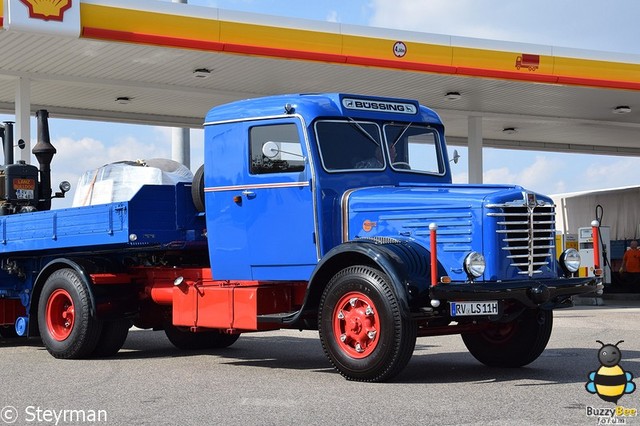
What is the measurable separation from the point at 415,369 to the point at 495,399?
2.27m

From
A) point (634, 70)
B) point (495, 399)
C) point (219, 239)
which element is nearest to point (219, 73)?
point (634, 70)

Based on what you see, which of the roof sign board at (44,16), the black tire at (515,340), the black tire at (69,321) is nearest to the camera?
the black tire at (515,340)

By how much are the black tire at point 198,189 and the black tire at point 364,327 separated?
2.37 meters

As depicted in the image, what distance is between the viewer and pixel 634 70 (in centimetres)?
2377

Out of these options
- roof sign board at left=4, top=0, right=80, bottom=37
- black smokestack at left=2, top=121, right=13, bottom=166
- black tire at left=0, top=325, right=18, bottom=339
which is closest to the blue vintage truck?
black tire at left=0, top=325, right=18, bottom=339

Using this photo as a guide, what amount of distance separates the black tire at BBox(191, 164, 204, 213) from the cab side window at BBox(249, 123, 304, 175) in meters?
0.99

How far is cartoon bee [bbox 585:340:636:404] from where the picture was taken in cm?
779

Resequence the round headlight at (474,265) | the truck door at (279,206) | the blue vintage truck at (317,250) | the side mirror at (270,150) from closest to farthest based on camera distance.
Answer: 1. the round headlight at (474,265)
2. the blue vintage truck at (317,250)
3. the side mirror at (270,150)
4. the truck door at (279,206)

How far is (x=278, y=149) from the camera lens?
1004cm

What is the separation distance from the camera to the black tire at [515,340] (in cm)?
1018

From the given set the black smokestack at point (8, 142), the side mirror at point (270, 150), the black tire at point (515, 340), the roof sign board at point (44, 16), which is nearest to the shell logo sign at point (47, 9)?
the roof sign board at point (44, 16)

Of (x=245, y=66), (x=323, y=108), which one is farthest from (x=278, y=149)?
(x=245, y=66)

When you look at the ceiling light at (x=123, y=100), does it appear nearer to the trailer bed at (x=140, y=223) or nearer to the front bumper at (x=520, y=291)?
the trailer bed at (x=140, y=223)

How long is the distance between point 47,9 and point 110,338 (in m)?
7.10
